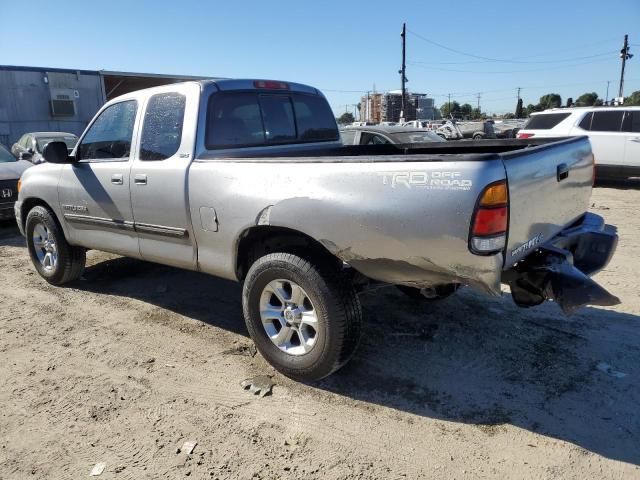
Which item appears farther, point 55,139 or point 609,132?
point 55,139

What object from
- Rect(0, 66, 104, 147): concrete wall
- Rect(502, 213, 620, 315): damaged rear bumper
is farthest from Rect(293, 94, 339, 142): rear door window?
Rect(0, 66, 104, 147): concrete wall

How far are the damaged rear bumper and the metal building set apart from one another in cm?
2333

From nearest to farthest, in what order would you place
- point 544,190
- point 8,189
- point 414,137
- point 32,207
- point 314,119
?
point 544,190, point 314,119, point 32,207, point 8,189, point 414,137

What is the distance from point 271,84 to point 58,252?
2894 millimetres

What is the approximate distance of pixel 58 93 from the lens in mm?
23016

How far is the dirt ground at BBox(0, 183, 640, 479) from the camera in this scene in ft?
8.68

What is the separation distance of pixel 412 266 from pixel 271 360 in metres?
1.29

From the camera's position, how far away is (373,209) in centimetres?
280

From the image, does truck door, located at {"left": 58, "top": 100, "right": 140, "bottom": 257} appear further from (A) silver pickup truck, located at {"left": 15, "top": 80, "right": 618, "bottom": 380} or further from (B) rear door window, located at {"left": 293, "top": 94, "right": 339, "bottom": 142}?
(B) rear door window, located at {"left": 293, "top": 94, "right": 339, "bottom": 142}

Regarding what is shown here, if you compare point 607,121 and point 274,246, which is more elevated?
point 607,121

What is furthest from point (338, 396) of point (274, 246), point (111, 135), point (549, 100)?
point (549, 100)

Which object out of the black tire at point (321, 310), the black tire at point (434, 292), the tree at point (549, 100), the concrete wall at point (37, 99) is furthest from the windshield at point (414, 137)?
the tree at point (549, 100)

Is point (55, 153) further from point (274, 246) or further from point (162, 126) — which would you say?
point (274, 246)

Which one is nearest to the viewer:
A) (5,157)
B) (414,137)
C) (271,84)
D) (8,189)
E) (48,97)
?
(271,84)
